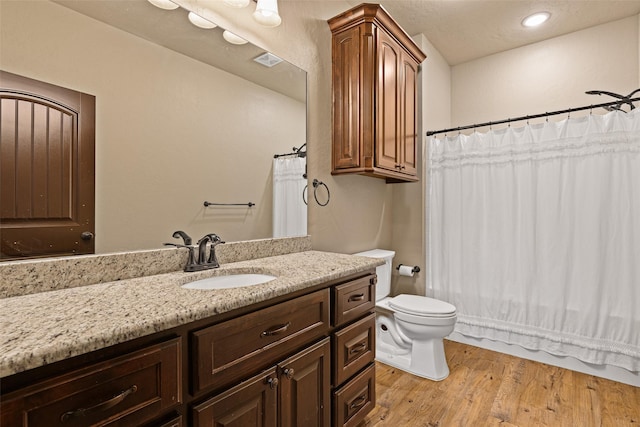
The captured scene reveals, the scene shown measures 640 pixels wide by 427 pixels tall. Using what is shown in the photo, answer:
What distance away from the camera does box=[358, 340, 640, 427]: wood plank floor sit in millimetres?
1712

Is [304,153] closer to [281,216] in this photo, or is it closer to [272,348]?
[281,216]

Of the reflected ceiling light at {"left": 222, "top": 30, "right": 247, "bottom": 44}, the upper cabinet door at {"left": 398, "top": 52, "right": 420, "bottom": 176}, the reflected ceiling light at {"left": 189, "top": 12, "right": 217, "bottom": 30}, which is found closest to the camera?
the reflected ceiling light at {"left": 189, "top": 12, "right": 217, "bottom": 30}

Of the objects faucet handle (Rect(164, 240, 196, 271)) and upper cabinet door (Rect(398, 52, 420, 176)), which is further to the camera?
upper cabinet door (Rect(398, 52, 420, 176))

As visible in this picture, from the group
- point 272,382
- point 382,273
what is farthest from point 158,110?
point 382,273

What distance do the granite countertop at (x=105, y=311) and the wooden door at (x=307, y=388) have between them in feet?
0.88

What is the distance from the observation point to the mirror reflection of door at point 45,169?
0.92 meters

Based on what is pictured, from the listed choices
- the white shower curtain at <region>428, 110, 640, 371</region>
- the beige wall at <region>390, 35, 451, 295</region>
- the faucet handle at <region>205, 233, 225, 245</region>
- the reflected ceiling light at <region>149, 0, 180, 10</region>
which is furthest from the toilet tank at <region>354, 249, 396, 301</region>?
the reflected ceiling light at <region>149, 0, 180, 10</region>

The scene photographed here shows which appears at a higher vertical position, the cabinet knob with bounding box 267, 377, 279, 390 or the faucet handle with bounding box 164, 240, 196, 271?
the faucet handle with bounding box 164, 240, 196, 271

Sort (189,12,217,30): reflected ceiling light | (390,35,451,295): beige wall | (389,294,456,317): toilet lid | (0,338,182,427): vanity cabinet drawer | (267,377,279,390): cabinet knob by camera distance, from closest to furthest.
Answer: (0,338,182,427): vanity cabinet drawer, (267,377,279,390): cabinet knob, (189,12,217,30): reflected ceiling light, (389,294,456,317): toilet lid, (390,35,451,295): beige wall

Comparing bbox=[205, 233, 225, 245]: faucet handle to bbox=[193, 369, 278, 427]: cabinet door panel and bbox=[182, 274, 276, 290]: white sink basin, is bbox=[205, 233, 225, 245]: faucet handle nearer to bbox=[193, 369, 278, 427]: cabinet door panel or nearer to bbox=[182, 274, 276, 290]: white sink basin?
bbox=[182, 274, 276, 290]: white sink basin

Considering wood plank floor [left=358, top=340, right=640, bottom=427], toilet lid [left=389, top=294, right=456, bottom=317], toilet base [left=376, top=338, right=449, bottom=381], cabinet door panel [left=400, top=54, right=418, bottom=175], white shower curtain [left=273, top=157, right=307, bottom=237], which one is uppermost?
cabinet door panel [left=400, top=54, right=418, bottom=175]

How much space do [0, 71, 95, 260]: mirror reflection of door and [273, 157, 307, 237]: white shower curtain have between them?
87cm

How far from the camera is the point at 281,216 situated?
179 centimetres

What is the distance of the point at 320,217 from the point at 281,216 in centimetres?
35
